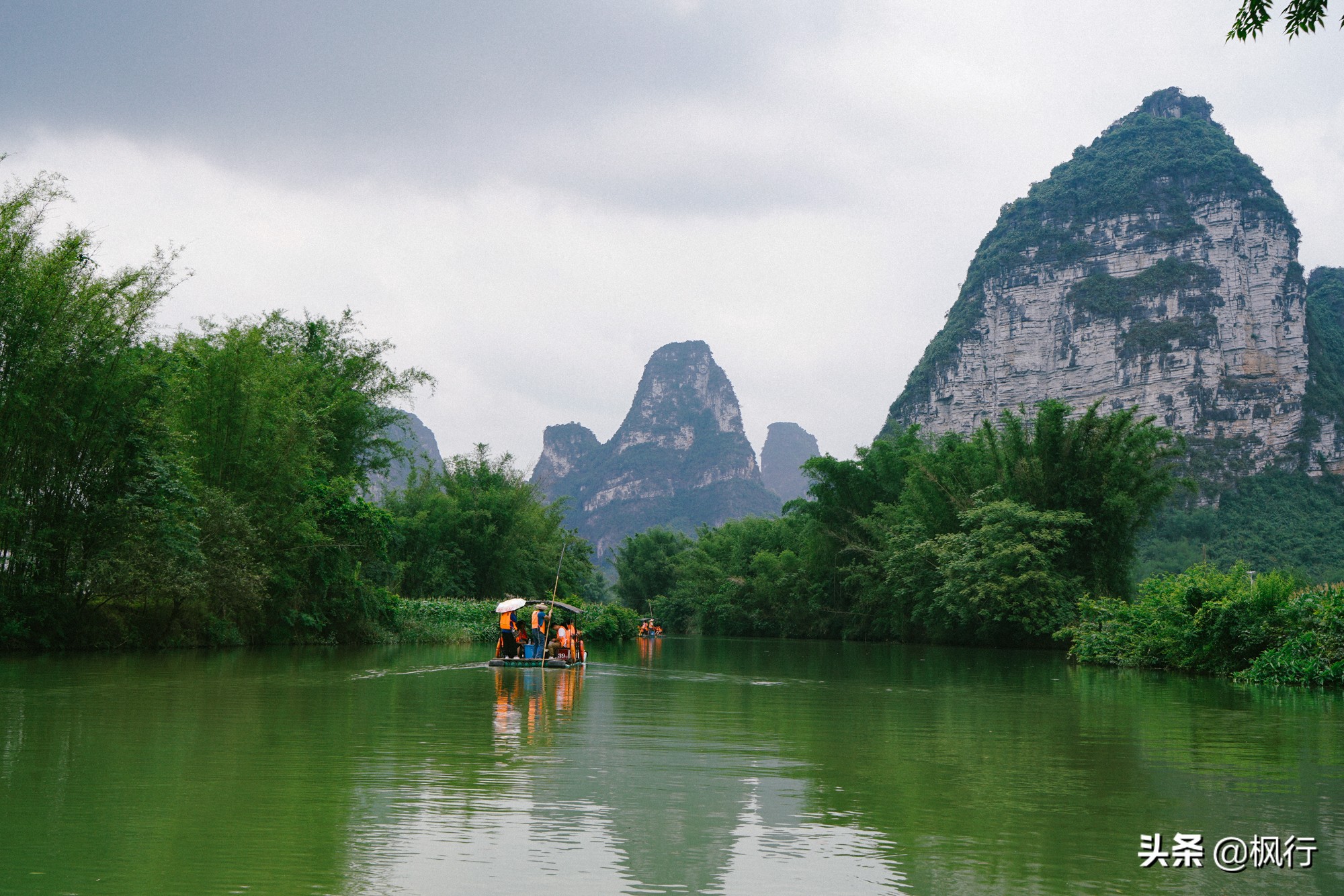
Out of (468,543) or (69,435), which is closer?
(69,435)

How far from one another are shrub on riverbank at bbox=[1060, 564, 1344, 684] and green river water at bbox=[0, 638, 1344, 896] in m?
2.66

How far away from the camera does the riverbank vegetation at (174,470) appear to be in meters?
20.2

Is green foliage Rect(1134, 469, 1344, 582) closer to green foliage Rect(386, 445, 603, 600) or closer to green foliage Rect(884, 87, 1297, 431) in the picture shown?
green foliage Rect(884, 87, 1297, 431)

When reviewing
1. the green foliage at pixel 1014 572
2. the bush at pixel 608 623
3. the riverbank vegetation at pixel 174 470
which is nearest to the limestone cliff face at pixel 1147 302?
the bush at pixel 608 623

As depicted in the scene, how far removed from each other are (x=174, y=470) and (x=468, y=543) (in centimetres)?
2768

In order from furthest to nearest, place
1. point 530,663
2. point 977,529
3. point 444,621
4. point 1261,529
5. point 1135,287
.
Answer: point 1135,287 → point 1261,529 → point 444,621 → point 977,529 → point 530,663

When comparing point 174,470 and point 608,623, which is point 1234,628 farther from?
point 608,623

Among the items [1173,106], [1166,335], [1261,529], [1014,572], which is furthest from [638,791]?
[1173,106]

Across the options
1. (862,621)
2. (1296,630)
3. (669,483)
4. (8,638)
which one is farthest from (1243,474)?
(669,483)

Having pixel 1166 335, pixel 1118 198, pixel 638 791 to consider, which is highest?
pixel 1118 198

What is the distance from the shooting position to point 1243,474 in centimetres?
8188

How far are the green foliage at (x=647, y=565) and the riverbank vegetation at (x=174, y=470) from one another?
1892 inches

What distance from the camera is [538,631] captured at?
22516 mm

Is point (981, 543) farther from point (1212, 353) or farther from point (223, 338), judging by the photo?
point (1212, 353)
